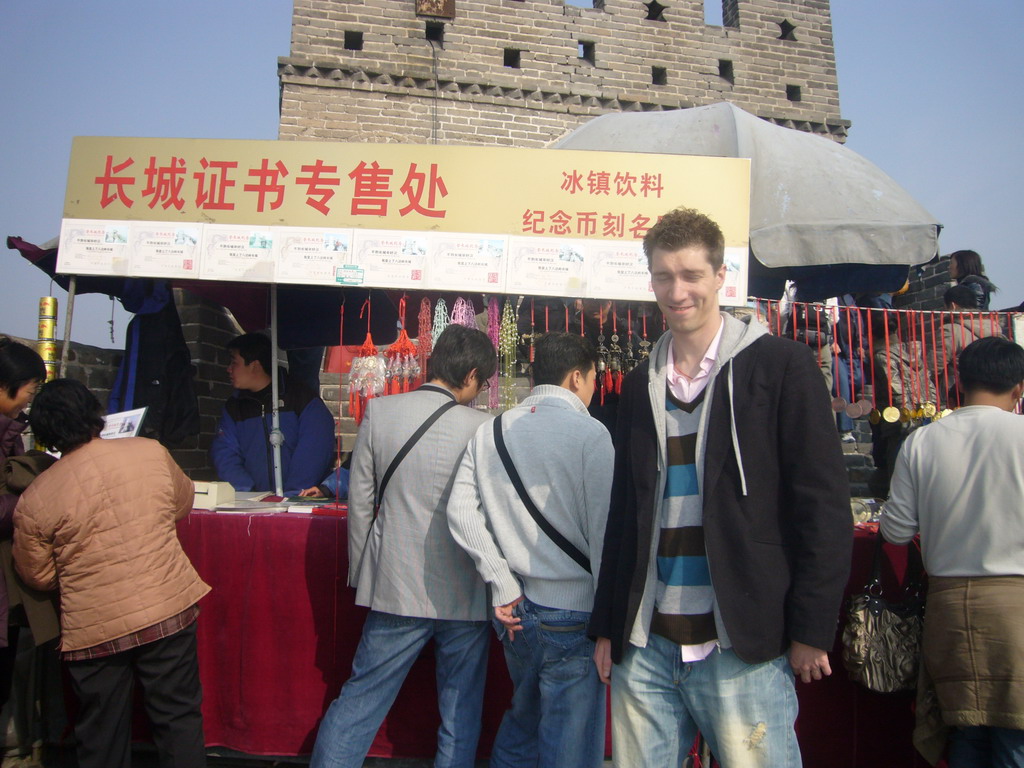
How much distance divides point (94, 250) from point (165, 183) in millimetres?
435

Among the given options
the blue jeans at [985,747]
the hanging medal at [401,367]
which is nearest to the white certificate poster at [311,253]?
→ the hanging medal at [401,367]

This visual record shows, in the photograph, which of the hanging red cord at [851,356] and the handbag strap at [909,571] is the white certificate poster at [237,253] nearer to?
the handbag strap at [909,571]

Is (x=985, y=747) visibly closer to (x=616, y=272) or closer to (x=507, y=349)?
(x=616, y=272)

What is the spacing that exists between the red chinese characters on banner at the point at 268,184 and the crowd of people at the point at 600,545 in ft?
3.70

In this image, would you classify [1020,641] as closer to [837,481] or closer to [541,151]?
[837,481]

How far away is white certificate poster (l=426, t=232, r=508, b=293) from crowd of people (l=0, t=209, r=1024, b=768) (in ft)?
2.01

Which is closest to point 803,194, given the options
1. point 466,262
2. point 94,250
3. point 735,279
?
point 735,279

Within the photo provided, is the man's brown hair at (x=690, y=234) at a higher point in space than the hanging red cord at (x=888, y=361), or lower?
lower

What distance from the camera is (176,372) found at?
154 inches

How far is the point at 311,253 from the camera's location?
295 centimetres

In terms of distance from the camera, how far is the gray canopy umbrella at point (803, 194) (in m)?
3.56

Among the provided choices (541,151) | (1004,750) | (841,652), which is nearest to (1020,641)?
(1004,750)

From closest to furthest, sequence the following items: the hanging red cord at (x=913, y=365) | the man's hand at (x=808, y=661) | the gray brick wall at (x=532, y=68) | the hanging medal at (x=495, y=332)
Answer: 1. the man's hand at (x=808, y=661)
2. the hanging medal at (x=495, y=332)
3. the hanging red cord at (x=913, y=365)
4. the gray brick wall at (x=532, y=68)

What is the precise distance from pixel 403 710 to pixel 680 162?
2646mm
